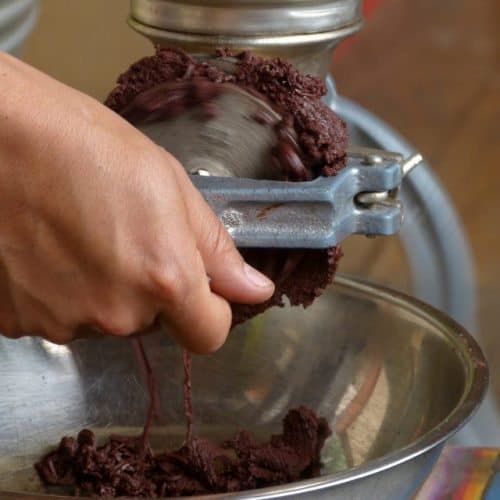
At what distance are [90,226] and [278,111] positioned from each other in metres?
0.17

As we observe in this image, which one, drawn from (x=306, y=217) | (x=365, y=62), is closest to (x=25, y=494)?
(x=306, y=217)

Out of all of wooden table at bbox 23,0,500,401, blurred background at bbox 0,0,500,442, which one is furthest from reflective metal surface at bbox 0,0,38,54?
wooden table at bbox 23,0,500,401

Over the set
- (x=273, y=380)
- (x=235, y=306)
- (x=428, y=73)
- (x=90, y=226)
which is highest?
(x=90, y=226)

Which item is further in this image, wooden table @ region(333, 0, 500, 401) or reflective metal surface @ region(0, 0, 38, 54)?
wooden table @ region(333, 0, 500, 401)

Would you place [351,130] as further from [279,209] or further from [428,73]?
[428,73]

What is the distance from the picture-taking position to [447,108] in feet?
11.3

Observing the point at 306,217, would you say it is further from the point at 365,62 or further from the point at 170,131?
the point at 365,62

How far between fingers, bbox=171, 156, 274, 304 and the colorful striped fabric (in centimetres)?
22

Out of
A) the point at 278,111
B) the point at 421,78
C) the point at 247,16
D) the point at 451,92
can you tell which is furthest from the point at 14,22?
the point at 421,78

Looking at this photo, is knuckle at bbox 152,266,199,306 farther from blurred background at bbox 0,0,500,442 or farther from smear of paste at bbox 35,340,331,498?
blurred background at bbox 0,0,500,442

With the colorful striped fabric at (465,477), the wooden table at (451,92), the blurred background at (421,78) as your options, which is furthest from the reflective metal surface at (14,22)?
the wooden table at (451,92)

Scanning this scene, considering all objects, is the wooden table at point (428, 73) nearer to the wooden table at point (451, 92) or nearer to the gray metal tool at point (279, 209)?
the wooden table at point (451, 92)

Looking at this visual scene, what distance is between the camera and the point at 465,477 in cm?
81

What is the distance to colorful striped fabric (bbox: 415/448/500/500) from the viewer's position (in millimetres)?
794
